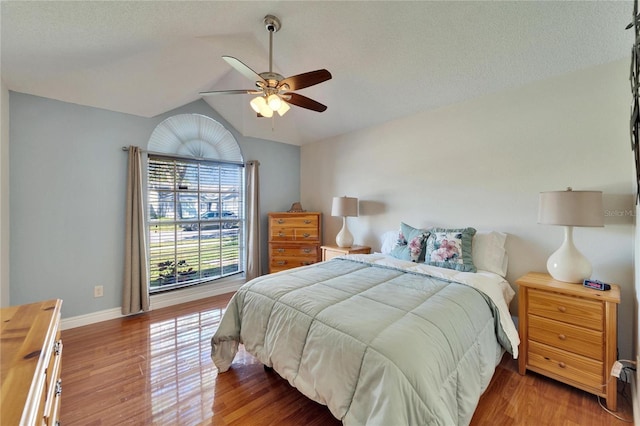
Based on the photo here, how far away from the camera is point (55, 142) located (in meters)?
2.60

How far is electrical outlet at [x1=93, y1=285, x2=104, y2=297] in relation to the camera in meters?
2.83

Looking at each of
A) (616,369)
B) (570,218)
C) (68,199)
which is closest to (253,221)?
(68,199)

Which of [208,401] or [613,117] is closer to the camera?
[208,401]

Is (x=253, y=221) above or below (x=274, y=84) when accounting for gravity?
below

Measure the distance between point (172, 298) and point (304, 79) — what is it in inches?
124

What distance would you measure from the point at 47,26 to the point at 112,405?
2.61 metres

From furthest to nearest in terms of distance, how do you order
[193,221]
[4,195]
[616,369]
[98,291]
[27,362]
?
[193,221] < [98,291] < [4,195] < [616,369] < [27,362]

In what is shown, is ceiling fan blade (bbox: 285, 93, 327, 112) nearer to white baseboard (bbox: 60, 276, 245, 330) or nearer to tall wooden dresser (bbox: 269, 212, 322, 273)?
tall wooden dresser (bbox: 269, 212, 322, 273)

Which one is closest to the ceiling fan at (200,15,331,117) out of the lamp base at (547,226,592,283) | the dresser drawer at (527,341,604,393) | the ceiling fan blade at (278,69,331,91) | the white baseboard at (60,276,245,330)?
the ceiling fan blade at (278,69,331,91)

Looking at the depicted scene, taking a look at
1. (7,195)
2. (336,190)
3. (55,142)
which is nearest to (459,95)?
(336,190)

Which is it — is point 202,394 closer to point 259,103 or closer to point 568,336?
point 259,103

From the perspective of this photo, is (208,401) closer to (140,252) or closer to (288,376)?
(288,376)

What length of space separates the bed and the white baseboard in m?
1.77

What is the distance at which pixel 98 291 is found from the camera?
2850mm
